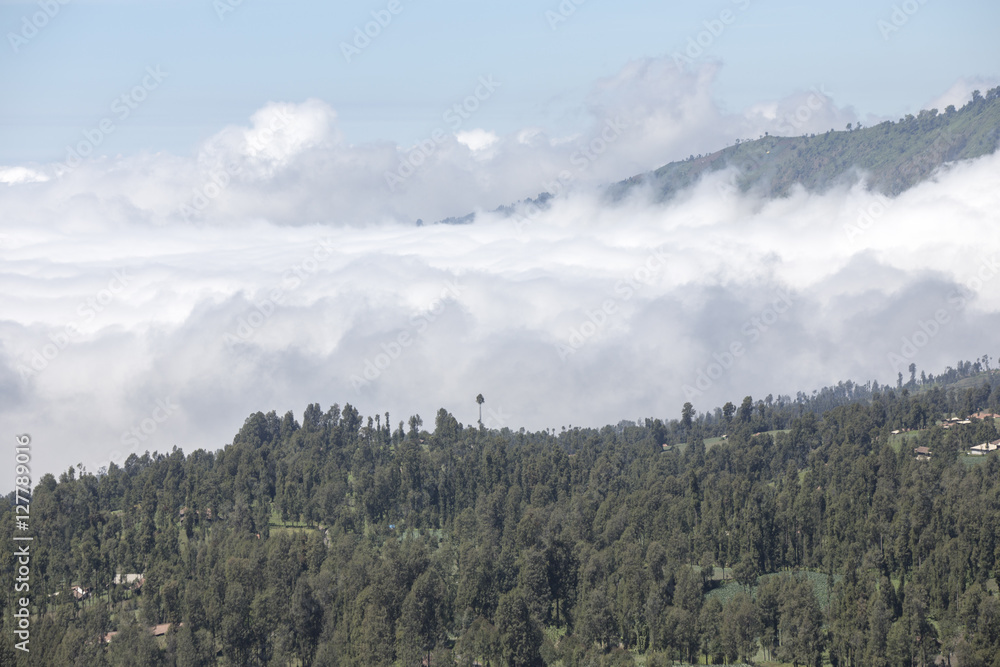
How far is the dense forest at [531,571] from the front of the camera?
122 metres

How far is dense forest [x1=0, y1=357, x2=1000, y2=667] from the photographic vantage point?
402 ft

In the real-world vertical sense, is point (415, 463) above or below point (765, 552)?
above

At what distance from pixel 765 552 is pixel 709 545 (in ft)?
29.4

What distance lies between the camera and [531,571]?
139m

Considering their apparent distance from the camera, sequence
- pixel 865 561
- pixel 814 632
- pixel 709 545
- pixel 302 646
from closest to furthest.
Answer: pixel 814 632, pixel 302 646, pixel 865 561, pixel 709 545

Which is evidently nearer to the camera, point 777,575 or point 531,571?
point 531,571

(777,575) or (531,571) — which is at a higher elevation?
(531,571)

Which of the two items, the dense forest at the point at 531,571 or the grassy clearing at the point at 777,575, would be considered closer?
the dense forest at the point at 531,571

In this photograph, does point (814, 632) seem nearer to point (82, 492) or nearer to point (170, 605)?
point (170, 605)

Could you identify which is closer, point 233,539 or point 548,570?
point 548,570

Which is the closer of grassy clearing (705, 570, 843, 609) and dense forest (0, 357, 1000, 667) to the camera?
dense forest (0, 357, 1000, 667)

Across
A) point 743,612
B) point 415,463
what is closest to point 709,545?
point 743,612

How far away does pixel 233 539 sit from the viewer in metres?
161

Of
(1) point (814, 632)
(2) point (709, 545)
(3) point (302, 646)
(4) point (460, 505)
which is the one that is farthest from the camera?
(4) point (460, 505)
